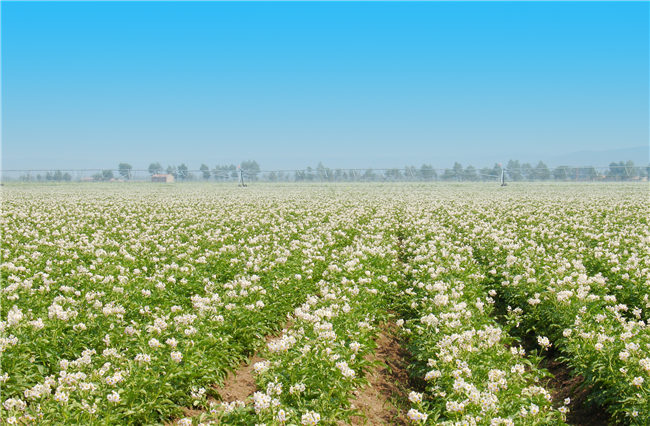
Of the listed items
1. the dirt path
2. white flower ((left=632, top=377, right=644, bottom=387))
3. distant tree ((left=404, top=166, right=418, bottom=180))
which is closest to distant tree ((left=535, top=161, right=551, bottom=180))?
distant tree ((left=404, top=166, right=418, bottom=180))

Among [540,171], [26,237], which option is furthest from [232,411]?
[540,171]

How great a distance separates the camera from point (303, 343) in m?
5.86

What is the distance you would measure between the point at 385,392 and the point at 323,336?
4.25ft

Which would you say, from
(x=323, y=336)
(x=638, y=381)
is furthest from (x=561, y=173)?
(x=323, y=336)

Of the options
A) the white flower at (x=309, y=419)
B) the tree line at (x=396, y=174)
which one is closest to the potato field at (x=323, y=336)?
the white flower at (x=309, y=419)

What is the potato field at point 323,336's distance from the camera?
15.8 feet

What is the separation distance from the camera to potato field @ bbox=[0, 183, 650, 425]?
15.8ft

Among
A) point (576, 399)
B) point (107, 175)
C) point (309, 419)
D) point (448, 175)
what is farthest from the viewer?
point (448, 175)

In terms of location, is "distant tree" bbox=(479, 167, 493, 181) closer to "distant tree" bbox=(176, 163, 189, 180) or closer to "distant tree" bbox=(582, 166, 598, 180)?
"distant tree" bbox=(582, 166, 598, 180)

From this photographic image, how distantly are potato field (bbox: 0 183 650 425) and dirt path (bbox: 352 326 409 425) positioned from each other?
0.03 m

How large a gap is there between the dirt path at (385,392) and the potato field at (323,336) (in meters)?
0.03

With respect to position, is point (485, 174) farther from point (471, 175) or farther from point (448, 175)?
point (448, 175)

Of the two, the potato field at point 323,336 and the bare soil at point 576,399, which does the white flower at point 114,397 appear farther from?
the bare soil at point 576,399

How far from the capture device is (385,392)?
20.6 feet
